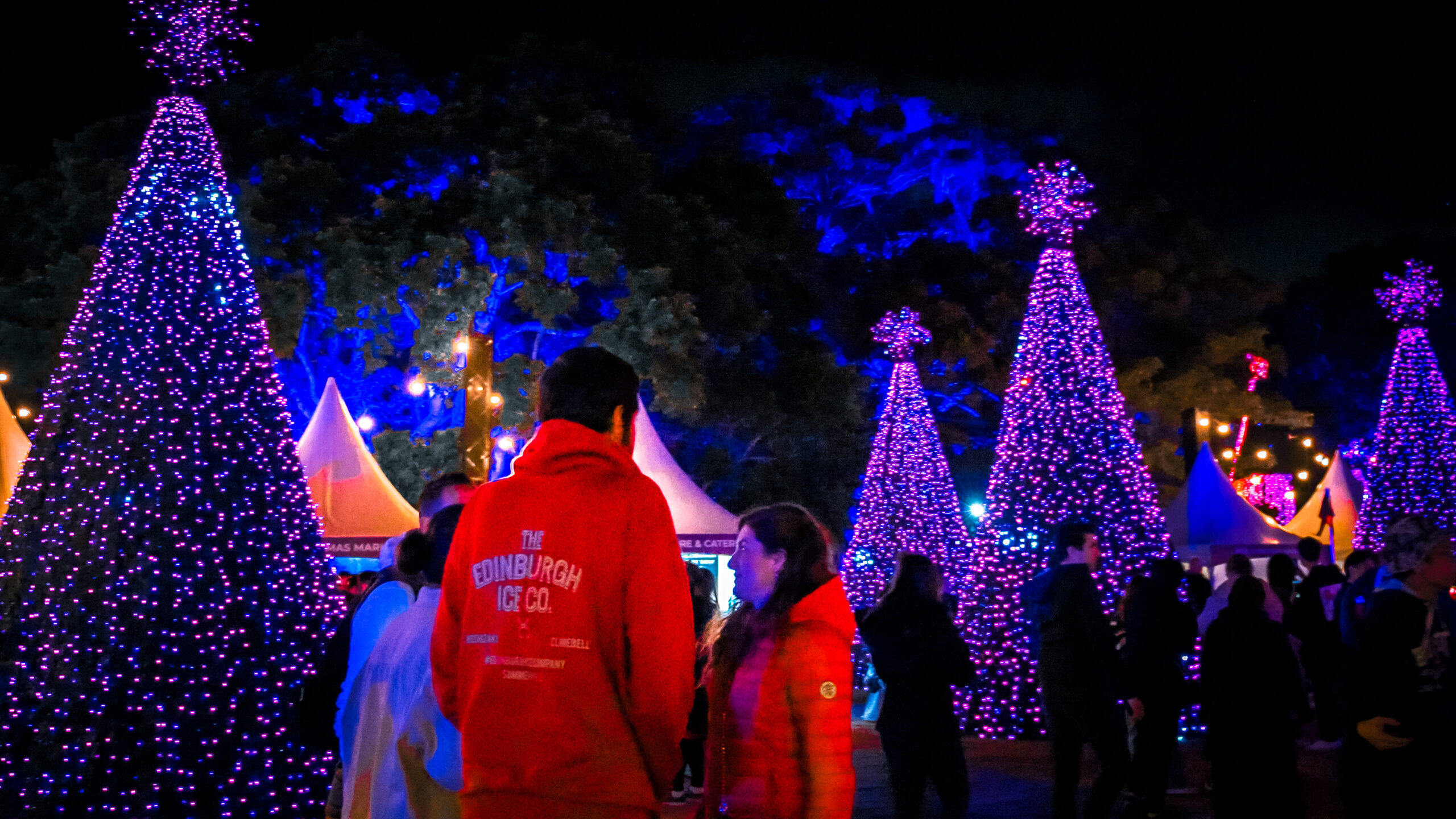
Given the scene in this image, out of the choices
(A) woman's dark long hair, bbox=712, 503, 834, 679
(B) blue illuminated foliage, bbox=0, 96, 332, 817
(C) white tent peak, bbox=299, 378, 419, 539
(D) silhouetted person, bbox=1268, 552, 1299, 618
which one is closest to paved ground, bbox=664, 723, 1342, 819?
(D) silhouetted person, bbox=1268, 552, 1299, 618

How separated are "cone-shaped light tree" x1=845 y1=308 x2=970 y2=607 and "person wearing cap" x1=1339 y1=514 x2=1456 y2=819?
1002 cm

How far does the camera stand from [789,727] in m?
3.42

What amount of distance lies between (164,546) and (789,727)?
19.7 feet

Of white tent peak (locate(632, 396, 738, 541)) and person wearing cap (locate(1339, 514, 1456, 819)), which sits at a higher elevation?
white tent peak (locate(632, 396, 738, 541))

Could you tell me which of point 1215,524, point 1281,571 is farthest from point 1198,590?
point 1215,524

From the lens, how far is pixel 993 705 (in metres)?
11.9

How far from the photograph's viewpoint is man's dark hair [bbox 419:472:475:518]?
16.0 ft

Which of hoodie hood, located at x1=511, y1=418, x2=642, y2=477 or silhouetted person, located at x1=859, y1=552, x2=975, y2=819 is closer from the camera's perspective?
hoodie hood, located at x1=511, y1=418, x2=642, y2=477

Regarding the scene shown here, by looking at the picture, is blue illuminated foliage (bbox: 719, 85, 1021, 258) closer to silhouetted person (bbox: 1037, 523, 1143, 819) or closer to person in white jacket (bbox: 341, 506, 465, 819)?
silhouetted person (bbox: 1037, 523, 1143, 819)

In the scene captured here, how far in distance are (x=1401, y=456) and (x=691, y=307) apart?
9926 millimetres

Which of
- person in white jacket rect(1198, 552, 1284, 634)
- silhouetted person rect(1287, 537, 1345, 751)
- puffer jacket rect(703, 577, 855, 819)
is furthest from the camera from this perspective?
silhouetted person rect(1287, 537, 1345, 751)

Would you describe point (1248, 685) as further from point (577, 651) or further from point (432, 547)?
point (577, 651)

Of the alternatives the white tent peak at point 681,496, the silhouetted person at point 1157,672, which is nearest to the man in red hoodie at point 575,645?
the silhouetted person at point 1157,672

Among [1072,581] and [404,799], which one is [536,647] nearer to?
[404,799]
